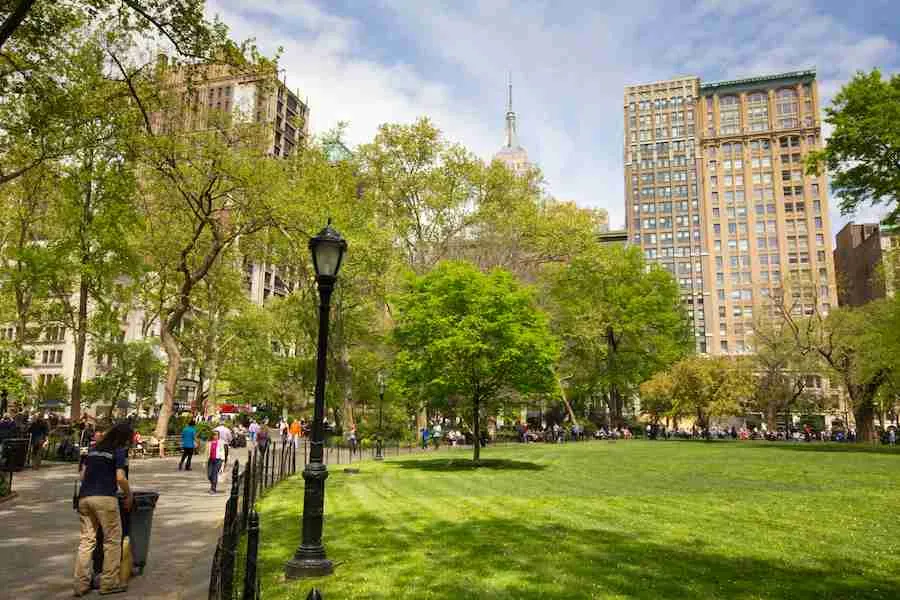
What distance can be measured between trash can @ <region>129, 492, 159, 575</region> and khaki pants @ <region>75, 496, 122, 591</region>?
718mm

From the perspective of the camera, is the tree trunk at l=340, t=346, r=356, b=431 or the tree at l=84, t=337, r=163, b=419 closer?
the tree trunk at l=340, t=346, r=356, b=431

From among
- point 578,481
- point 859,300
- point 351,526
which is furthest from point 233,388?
point 859,300

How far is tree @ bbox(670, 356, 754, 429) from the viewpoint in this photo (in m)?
46.0

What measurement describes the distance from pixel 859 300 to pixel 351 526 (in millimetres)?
127955

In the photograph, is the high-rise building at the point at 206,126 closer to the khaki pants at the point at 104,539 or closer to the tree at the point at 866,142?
the khaki pants at the point at 104,539

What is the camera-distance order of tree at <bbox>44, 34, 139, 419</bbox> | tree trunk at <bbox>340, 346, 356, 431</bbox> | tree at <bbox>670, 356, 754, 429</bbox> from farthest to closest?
1. tree at <bbox>670, 356, 754, 429</bbox>
2. tree trunk at <bbox>340, 346, 356, 431</bbox>
3. tree at <bbox>44, 34, 139, 419</bbox>

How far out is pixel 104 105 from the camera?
1909cm

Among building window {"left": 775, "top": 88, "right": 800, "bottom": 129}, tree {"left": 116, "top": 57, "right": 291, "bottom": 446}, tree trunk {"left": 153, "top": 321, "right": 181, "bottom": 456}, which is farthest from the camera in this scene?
building window {"left": 775, "top": 88, "right": 800, "bottom": 129}

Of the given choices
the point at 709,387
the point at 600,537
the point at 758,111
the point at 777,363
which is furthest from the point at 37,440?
the point at 758,111

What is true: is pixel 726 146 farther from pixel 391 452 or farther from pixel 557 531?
pixel 557 531

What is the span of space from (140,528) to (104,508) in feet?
3.71

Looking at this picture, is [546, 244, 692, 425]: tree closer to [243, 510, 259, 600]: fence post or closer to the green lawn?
the green lawn

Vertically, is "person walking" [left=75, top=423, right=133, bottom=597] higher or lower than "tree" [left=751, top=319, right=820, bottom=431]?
lower

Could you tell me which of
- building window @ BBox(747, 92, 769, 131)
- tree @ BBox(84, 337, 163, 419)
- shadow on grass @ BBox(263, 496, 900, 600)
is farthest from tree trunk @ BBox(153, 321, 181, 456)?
building window @ BBox(747, 92, 769, 131)
